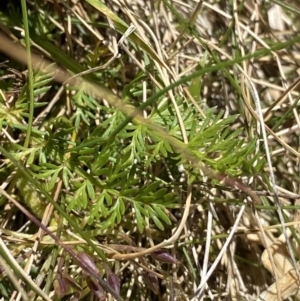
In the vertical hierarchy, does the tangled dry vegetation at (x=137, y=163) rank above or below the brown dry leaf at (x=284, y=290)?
above

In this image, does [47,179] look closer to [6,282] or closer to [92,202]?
[92,202]

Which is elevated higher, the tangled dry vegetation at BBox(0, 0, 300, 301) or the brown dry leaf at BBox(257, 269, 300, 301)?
the tangled dry vegetation at BBox(0, 0, 300, 301)

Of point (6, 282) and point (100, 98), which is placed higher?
point (100, 98)

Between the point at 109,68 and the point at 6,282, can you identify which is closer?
the point at 6,282

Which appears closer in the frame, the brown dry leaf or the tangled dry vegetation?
the tangled dry vegetation

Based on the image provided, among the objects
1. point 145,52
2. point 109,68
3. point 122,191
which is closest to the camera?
point 122,191

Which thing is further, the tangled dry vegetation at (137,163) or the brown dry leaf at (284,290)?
the brown dry leaf at (284,290)

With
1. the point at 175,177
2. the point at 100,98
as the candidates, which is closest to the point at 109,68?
the point at 100,98

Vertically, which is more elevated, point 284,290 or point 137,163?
point 137,163
